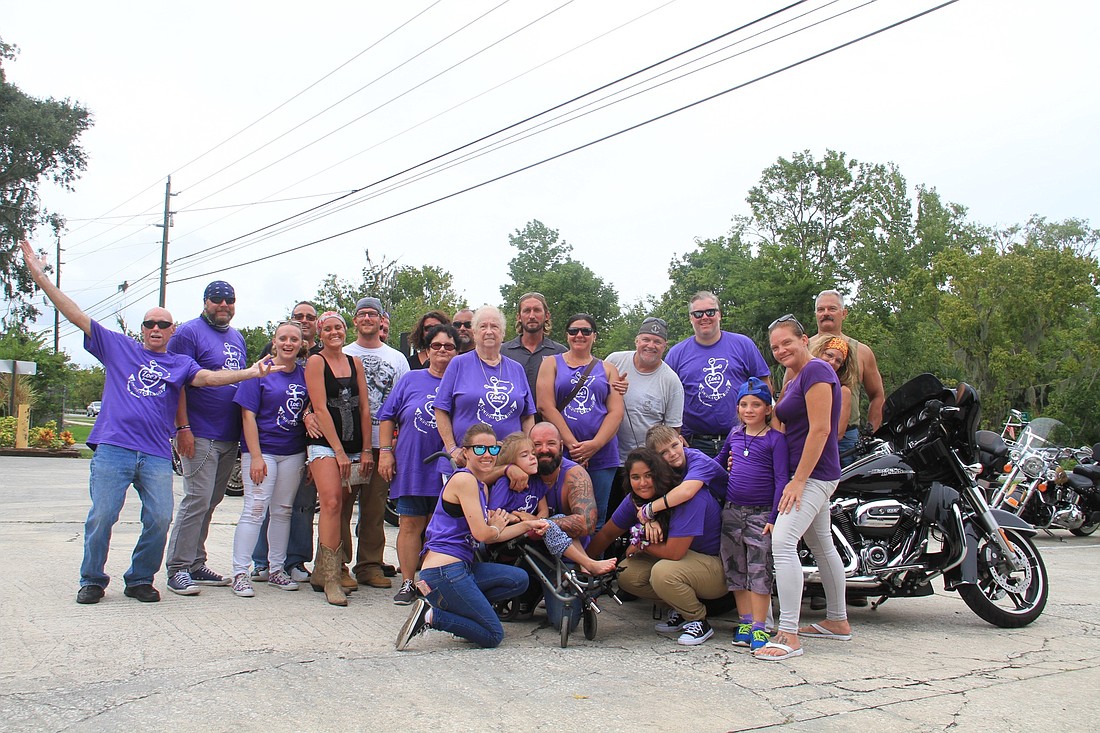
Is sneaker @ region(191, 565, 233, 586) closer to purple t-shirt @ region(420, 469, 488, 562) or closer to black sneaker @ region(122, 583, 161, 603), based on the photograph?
black sneaker @ region(122, 583, 161, 603)

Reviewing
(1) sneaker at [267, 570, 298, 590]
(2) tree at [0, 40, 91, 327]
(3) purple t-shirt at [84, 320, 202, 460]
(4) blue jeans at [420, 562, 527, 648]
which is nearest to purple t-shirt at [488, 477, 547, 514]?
(4) blue jeans at [420, 562, 527, 648]

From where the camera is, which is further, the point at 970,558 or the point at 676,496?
the point at 970,558

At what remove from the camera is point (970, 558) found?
5379mm

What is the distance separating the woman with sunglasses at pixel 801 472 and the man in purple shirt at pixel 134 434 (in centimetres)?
323

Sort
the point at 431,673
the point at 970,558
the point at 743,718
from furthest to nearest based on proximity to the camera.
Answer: the point at 970,558
the point at 431,673
the point at 743,718

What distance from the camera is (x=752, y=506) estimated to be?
4.93 m

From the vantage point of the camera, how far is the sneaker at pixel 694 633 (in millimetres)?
4777

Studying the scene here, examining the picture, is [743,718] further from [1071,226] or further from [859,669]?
[1071,226]

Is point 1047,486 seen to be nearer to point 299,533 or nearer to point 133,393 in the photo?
point 299,533

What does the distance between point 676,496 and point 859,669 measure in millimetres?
1253

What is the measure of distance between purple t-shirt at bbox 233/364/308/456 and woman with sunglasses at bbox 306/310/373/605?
17 cm

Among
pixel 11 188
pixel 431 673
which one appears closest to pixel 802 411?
pixel 431 673

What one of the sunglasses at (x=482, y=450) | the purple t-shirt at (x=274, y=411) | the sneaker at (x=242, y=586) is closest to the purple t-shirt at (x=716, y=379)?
the sunglasses at (x=482, y=450)

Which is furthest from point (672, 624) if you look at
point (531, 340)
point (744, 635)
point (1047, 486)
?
point (1047, 486)
